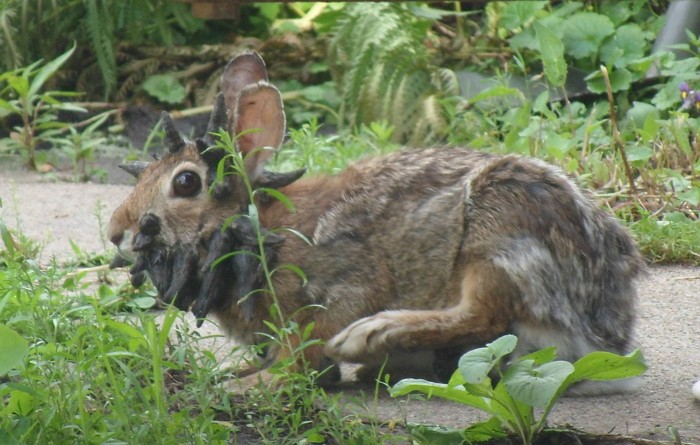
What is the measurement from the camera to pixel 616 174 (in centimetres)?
621

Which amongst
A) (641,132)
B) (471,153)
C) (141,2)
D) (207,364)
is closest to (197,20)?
(141,2)

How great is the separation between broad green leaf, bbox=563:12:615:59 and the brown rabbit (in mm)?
4090

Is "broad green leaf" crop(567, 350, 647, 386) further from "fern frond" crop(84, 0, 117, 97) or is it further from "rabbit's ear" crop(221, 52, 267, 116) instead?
"fern frond" crop(84, 0, 117, 97)

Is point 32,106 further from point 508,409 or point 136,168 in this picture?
point 508,409

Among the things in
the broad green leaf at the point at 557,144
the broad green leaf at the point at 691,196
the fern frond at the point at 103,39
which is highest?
the broad green leaf at the point at 557,144

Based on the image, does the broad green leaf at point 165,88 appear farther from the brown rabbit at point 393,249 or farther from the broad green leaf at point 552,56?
the brown rabbit at point 393,249

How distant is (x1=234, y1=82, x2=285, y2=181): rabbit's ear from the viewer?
160 inches

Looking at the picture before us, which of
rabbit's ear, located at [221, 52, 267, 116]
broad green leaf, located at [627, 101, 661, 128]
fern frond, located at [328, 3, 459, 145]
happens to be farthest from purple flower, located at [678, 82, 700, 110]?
rabbit's ear, located at [221, 52, 267, 116]

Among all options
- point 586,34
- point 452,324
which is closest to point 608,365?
point 452,324

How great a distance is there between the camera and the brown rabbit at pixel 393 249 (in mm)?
3775

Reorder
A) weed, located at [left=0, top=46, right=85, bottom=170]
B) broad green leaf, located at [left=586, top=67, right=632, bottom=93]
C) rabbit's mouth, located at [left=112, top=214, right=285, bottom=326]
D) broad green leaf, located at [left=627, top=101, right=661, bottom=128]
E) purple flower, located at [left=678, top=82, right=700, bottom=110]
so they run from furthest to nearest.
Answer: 1. broad green leaf, located at [left=586, top=67, right=632, bottom=93]
2. weed, located at [left=0, top=46, right=85, bottom=170]
3. broad green leaf, located at [left=627, top=101, right=661, bottom=128]
4. purple flower, located at [left=678, top=82, right=700, bottom=110]
5. rabbit's mouth, located at [left=112, top=214, right=285, bottom=326]

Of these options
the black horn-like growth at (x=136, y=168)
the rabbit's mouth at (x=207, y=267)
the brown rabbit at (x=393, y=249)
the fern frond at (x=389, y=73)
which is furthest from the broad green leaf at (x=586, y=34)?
the rabbit's mouth at (x=207, y=267)

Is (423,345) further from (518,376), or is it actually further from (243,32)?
(243,32)

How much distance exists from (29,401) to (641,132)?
399 cm
